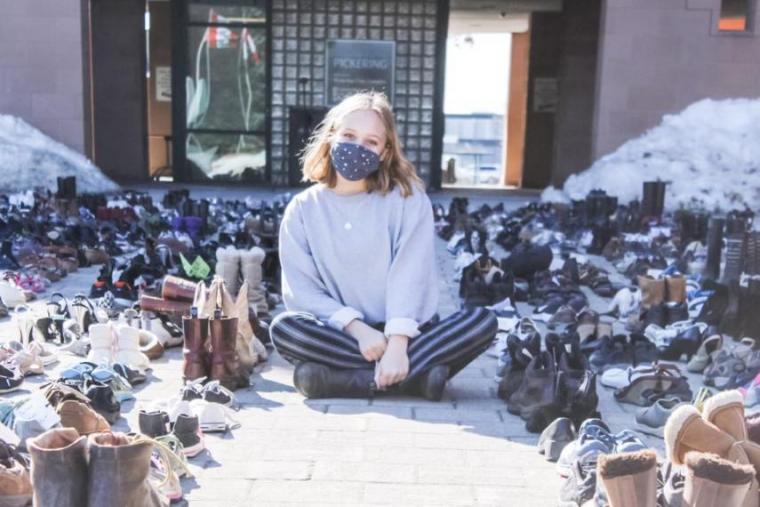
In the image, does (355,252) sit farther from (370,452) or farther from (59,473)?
(59,473)

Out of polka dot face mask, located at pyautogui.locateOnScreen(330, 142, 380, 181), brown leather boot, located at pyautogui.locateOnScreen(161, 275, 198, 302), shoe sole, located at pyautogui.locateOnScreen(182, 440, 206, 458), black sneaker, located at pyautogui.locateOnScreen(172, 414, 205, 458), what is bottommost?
shoe sole, located at pyautogui.locateOnScreen(182, 440, 206, 458)

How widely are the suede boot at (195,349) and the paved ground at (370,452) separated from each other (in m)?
0.17

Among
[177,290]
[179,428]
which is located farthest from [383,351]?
[177,290]

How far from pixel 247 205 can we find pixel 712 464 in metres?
9.12

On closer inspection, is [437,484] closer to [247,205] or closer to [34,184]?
[247,205]

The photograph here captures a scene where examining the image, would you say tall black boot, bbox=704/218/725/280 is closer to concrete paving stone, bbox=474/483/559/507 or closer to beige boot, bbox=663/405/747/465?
concrete paving stone, bbox=474/483/559/507

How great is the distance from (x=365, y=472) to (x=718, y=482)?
139 cm

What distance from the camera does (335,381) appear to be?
4402 millimetres

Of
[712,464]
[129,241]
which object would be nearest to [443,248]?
[129,241]

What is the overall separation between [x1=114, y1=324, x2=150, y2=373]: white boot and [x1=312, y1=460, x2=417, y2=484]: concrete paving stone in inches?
64.7

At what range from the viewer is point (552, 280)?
292 inches

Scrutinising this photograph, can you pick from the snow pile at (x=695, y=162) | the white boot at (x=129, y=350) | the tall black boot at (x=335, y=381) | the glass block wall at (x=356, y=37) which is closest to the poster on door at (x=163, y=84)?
the glass block wall at (x=356, y=37)

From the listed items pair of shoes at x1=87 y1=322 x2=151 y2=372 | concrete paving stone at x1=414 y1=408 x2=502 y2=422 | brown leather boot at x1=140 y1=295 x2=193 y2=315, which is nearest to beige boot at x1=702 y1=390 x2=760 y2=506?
concrete paving stone at x1=414 y1=408 x2=502 y2=422

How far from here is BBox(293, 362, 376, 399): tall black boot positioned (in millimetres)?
4387
